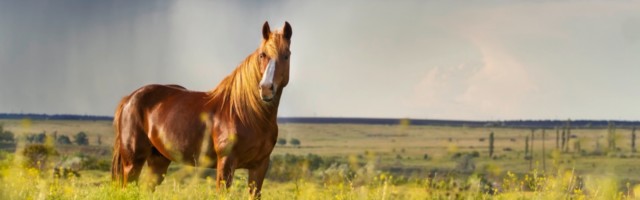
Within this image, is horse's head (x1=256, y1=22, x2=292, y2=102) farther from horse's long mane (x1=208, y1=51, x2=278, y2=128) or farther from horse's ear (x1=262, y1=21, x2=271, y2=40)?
horse's long mane (x1=208, y1=51, x2=278, y2=128)

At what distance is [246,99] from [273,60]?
2.99 feet

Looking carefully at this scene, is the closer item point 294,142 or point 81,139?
point 81,139

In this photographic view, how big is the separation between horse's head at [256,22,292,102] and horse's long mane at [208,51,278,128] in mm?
192

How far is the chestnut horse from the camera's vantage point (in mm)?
11242

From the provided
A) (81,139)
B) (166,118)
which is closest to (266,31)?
(166,118)

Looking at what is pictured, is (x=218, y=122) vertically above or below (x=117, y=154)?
above

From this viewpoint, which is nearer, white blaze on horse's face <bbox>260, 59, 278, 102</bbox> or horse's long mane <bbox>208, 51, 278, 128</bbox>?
white blaze on horse's face <bbox>260, 59, 278, 102</bbox>

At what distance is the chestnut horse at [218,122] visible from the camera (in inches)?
443

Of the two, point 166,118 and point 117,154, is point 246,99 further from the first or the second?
point 117,154

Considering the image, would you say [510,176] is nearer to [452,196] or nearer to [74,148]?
[452,196]

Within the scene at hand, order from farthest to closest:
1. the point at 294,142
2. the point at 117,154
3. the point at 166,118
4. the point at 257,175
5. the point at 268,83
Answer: the point at 294,142, the point at 117,154, the point at 166,118, the point at 257,175, the point at 268,83

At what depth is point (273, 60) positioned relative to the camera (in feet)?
36.0

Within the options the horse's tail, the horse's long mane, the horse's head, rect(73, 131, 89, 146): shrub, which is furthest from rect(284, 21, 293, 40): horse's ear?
rect(73, 131, 89, 146): shrub

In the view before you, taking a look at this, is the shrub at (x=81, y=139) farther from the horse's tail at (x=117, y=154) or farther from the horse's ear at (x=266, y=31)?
the horse's ear at (x=266, y=31)
